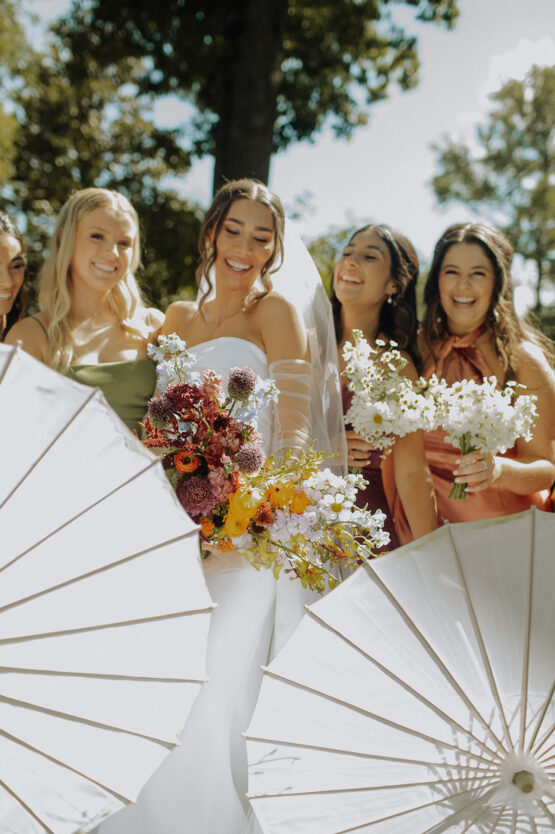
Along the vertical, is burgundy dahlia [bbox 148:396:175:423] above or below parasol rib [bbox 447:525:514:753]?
above

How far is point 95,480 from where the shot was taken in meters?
1.98

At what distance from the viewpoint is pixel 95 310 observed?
4.09 metres

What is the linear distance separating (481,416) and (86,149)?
49.2 feet

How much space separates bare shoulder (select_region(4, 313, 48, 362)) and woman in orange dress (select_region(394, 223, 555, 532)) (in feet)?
6.62

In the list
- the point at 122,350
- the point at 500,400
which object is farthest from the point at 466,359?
the point at 122,350

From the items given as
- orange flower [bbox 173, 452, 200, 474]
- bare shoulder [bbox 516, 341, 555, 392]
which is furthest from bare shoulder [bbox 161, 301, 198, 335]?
bare shoulder [bbox 516, 341, 555, 392]

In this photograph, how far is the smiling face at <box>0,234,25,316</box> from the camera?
167 inches

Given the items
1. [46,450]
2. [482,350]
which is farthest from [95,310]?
[46,450]

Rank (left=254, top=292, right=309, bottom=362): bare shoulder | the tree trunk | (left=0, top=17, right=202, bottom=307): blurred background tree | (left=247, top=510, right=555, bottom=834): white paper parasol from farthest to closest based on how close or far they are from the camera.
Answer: (left=0, top=17, right=202, bottom=307): blurred background tree, the tree trunk, (left=254, top=292, right=309, bottom=362): bare shoulder, (left=247, top=510, right=555, bottom=834): white paper parasol

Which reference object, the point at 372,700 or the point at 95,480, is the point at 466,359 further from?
the point at 95,480

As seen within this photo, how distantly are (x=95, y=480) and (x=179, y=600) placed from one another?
1.26 feet

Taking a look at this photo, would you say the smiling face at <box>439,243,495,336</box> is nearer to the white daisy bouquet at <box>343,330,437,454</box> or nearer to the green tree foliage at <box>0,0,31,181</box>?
the white daisy bouquet at <box>343,330,437,454</box>

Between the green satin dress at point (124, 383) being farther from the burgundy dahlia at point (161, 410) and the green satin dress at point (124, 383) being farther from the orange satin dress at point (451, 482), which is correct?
the orange satin dress at point (451, 482)

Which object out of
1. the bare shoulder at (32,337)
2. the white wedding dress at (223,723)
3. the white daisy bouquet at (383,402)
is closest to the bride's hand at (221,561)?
the white wedding dress at (223,723)
